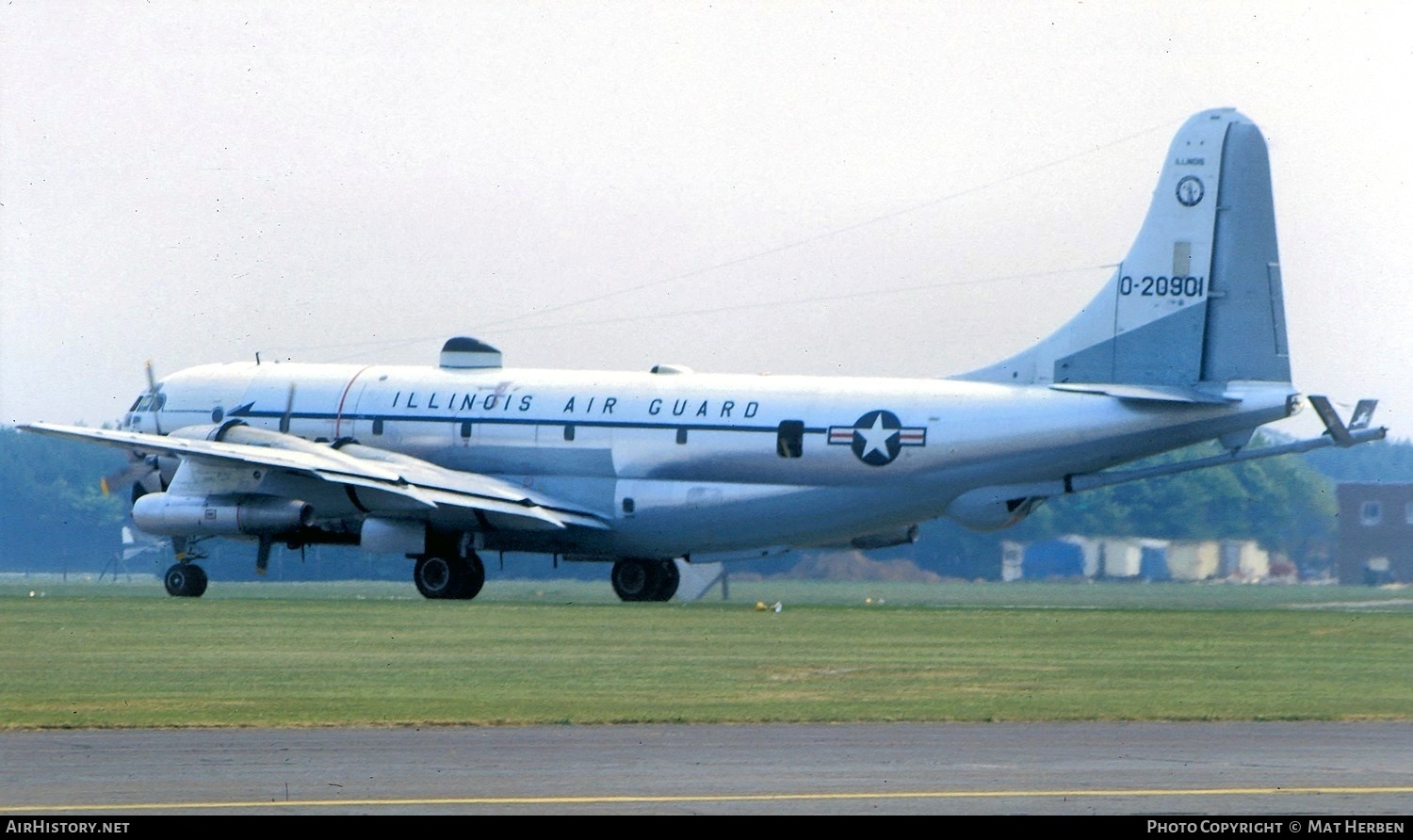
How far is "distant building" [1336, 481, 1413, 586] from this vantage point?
60281 mm

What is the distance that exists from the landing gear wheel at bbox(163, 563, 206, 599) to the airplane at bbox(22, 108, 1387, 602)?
0.08 m

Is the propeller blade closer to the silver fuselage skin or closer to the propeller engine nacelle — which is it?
the silver fuselage skin

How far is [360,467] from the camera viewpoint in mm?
47125

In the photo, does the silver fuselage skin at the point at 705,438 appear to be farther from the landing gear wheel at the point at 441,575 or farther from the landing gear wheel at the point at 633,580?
the landing gear wheel at the point at 441,575

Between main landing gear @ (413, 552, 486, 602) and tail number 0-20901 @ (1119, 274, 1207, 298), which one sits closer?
tail number 0-20901 @ (1119, 274, 1207, 298)

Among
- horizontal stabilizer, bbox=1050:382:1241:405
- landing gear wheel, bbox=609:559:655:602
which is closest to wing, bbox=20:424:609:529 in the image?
landing gear wheel, bbox=609:559:655:602

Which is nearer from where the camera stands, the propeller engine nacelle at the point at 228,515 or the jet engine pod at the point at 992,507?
the jet engine pod at the point at 992,507

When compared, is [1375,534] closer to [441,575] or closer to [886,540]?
[886,540]

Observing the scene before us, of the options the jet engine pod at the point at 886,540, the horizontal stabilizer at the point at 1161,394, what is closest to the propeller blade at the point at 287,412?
→ the jet engine pod at the point at 886,540

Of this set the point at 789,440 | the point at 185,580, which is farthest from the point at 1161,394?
the point at 185,580

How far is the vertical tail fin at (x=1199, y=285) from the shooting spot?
43000 millimetres

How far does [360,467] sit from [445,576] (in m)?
3.35

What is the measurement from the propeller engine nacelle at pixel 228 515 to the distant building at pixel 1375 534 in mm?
28692
